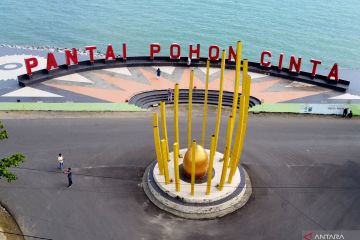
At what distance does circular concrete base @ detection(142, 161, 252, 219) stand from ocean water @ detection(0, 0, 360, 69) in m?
44.4

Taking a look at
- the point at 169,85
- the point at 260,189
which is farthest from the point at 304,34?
the point at 260,189

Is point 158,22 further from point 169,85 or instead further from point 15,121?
point 15,121

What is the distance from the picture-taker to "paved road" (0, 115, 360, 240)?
75.5 feet

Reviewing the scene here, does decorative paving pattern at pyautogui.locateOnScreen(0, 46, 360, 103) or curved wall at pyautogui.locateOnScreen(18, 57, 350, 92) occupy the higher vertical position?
curved wall at pyautogui.locateOnScreen(18, 57, 350, 92)

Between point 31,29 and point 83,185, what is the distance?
58749 mm

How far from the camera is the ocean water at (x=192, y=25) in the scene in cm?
7075

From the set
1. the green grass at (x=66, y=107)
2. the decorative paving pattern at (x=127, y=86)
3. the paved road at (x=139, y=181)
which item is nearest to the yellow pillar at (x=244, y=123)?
the paved road at (x=139, y=181)

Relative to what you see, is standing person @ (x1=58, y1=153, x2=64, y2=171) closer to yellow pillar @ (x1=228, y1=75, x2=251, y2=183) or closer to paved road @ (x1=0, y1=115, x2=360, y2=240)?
paved road @ (x1=0, y1=115, x2=360, y2=240)

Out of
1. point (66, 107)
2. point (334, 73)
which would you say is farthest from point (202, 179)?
point (334, 73)

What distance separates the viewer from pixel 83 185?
26172mm
